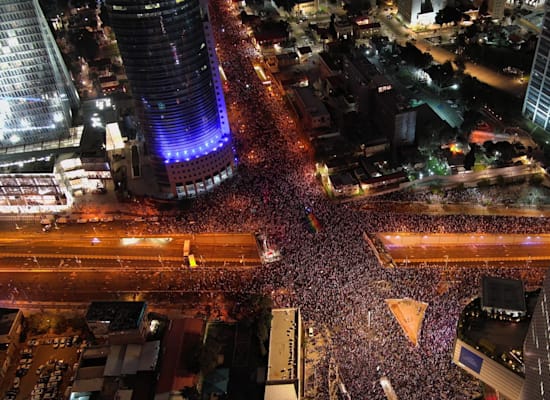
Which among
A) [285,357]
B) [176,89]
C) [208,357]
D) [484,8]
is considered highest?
[176,89]

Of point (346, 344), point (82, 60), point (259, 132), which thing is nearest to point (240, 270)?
point (346, 344)

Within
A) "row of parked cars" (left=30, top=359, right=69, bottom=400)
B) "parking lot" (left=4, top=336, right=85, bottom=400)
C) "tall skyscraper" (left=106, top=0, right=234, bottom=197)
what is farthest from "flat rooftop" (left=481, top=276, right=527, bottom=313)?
"row of parked cars" (left=30, top=359, right=69, bottom=400)

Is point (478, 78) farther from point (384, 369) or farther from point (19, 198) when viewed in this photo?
point (19, 198)

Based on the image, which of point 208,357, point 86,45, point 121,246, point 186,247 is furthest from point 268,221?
point 86,45

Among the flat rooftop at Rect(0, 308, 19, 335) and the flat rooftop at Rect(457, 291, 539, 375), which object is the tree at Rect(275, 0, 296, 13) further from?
the flat rooftop at Rect(457, 291, 539, 375)

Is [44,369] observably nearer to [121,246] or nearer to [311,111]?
[121,246]

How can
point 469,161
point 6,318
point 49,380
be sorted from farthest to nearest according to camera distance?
point 469,161 < point 6,318 < point 49,380

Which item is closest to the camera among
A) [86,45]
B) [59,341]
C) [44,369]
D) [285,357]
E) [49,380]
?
[285,357]

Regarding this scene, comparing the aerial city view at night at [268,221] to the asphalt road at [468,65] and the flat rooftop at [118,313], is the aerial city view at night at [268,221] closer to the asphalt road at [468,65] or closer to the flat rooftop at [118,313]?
the flat rooftop at [118,313]
